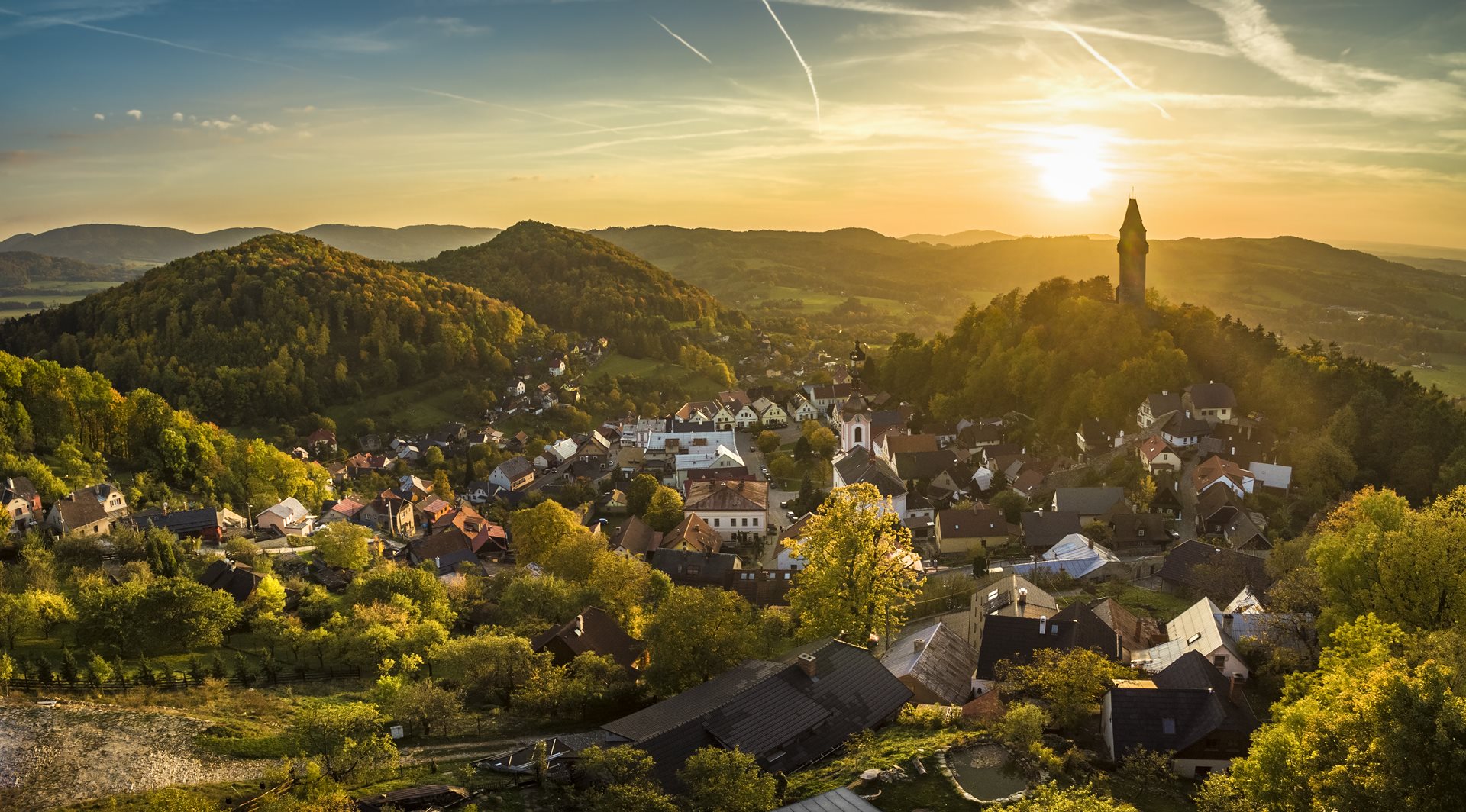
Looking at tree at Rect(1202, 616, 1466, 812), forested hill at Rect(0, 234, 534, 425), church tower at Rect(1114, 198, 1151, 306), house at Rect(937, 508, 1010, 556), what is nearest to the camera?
tree at Rect(1202, 616, 1466, 812)

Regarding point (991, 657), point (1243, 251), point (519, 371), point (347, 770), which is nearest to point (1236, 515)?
point (991, 657)

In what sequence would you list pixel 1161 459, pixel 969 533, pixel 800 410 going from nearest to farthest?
pixel 969 533
pixel 1161 459
pixel 800 410

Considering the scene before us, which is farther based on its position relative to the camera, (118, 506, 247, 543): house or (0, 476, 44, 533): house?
(118, 506, 247, 543): house

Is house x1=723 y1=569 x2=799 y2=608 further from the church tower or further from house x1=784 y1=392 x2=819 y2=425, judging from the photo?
house x1=784 y1=392 x2=819 y2=425

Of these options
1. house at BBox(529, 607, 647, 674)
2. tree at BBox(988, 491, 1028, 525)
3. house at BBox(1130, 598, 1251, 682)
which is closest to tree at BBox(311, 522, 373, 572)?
house at BBox(529, 607, 647, 674)

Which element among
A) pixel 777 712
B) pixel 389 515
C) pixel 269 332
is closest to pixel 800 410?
pixel 389 515

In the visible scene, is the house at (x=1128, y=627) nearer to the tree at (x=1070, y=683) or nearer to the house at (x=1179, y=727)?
the tree at (x=1070, y=683)

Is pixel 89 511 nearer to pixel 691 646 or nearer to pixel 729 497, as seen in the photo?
pixel 729 497
